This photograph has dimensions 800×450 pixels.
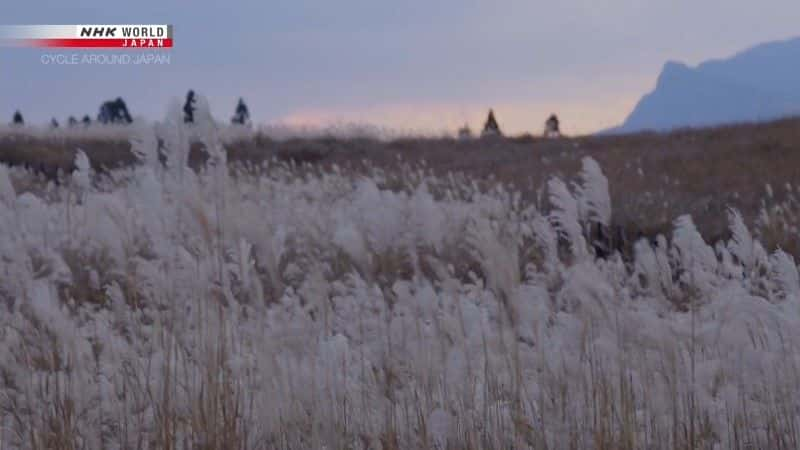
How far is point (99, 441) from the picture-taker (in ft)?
10.3

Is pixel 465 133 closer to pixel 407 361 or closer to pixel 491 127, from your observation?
pixel 491 127

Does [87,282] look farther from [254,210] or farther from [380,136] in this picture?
[380,136]

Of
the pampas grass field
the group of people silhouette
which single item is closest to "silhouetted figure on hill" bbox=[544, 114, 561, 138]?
the group of people silhouette

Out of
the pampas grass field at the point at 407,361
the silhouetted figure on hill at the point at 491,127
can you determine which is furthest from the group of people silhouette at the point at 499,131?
the pampas grass field at the point at 407,361

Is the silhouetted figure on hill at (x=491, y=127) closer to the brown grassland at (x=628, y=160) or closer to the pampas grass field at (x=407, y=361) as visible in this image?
the brown grassland at (x=628, y=160)

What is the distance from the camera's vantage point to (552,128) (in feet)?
76.6

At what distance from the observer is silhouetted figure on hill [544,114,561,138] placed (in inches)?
873

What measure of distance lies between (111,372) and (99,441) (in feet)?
1.63

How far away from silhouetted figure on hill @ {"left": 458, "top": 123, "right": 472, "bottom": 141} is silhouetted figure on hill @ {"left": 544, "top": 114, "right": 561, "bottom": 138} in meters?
1.64

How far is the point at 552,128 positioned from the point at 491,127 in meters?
2.05

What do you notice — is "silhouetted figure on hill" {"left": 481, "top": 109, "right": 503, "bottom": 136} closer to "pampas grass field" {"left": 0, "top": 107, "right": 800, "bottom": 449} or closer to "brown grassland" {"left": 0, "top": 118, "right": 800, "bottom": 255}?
"brown grassland" {"left": 0, "top": 118, "right": 800, "bottom": 255}

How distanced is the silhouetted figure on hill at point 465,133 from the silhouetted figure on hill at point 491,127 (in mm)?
331

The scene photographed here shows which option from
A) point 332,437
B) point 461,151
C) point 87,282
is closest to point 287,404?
point 332,437

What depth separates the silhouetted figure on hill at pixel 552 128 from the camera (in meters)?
22.2
